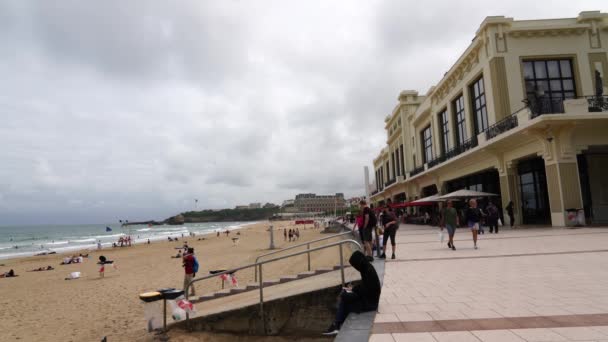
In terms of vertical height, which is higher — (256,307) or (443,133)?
(443,133)

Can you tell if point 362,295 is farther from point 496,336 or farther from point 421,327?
point 496,336

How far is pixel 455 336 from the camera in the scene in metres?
3.75

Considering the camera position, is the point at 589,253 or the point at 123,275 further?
the point at 123,275

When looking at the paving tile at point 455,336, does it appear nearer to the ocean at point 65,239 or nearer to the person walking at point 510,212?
the person walking at point 510,212

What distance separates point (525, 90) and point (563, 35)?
350cm

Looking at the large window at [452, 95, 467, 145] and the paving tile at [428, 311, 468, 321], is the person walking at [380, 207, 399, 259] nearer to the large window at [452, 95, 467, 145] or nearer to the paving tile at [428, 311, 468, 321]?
the paving tile at [428, 311, 468, 321]

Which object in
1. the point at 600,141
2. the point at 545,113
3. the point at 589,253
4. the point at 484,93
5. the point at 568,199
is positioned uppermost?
the point at 484,93

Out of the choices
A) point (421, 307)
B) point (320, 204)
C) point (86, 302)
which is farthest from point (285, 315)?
Answer: point (320, 204)

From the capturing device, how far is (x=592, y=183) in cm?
1761

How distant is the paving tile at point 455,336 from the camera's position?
143 inches

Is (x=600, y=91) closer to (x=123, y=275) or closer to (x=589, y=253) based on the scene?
(x=589, y=253)

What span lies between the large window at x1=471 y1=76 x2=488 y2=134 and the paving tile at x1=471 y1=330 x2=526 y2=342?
1918 cm

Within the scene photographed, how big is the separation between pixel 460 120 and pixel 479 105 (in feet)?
10.5

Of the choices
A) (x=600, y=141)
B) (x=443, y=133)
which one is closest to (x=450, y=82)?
(x=443, y=133)
